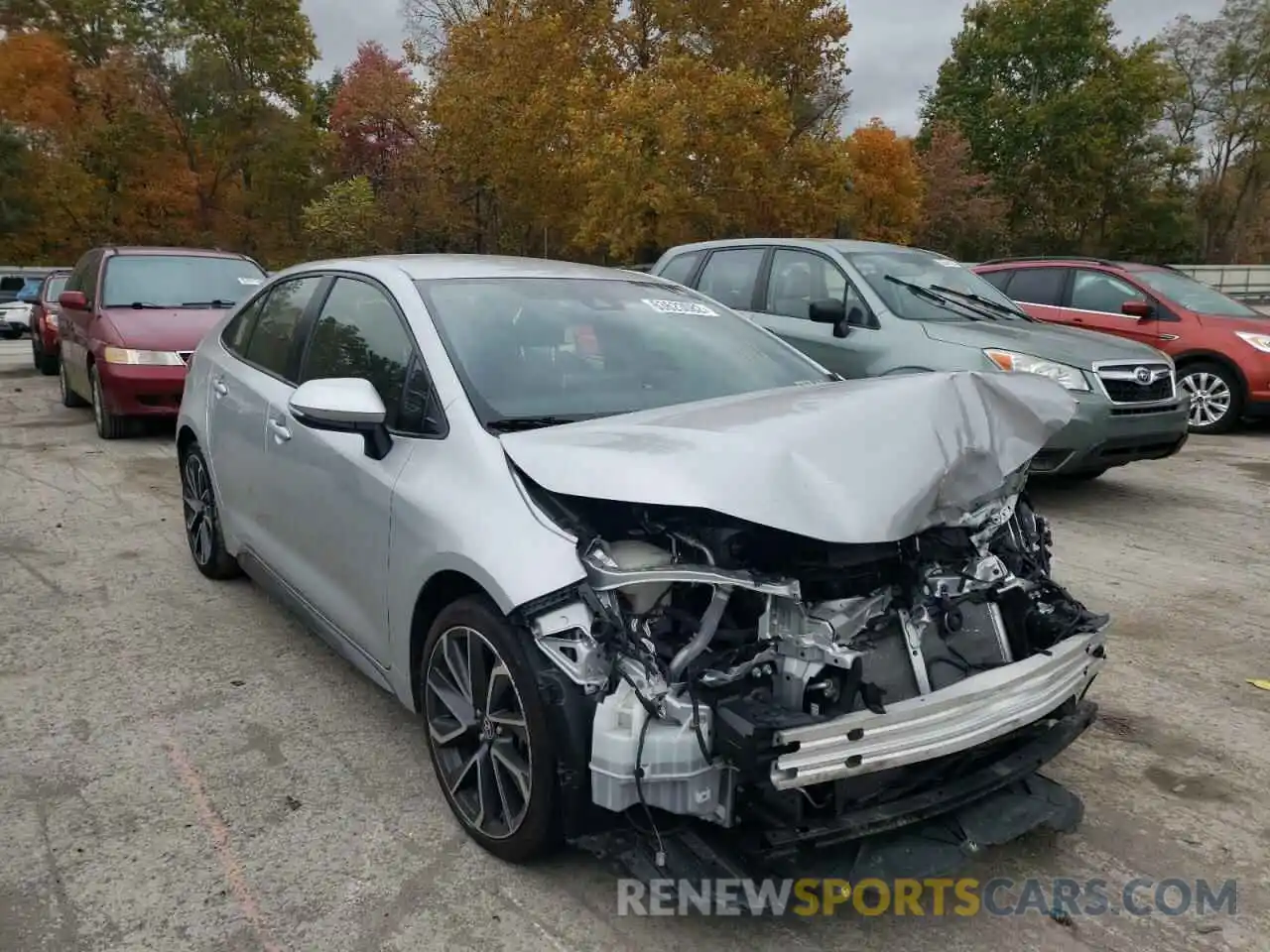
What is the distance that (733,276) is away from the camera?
8.36m

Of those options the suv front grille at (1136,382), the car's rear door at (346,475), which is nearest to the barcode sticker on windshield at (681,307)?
the car's rear door at (346,475)

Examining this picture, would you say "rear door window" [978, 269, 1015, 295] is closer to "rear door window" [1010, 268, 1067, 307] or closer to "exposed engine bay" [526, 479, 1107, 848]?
"rear door window" [1010, 268, 1067, 307]

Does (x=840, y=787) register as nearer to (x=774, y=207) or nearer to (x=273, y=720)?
(x=273, y=720)

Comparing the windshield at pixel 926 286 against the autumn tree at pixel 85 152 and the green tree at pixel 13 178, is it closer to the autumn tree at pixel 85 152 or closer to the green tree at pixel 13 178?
the autumn tree at pixel 85 152

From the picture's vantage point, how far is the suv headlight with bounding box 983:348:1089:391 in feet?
21.6

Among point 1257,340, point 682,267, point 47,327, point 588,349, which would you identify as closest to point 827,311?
point 682,267

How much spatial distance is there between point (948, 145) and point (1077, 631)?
139 feet

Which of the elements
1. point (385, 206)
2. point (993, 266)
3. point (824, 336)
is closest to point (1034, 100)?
point (385, 206)

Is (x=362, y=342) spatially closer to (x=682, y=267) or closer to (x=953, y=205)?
(x=682, y=267)

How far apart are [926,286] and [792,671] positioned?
5868mm

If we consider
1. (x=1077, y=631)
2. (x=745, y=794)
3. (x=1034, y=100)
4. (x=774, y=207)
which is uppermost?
(x=1034, y=100)

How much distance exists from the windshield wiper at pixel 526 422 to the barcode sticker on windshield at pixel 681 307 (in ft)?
3.17

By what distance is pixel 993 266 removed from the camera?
11.6m

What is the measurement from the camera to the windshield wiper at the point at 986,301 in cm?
770
